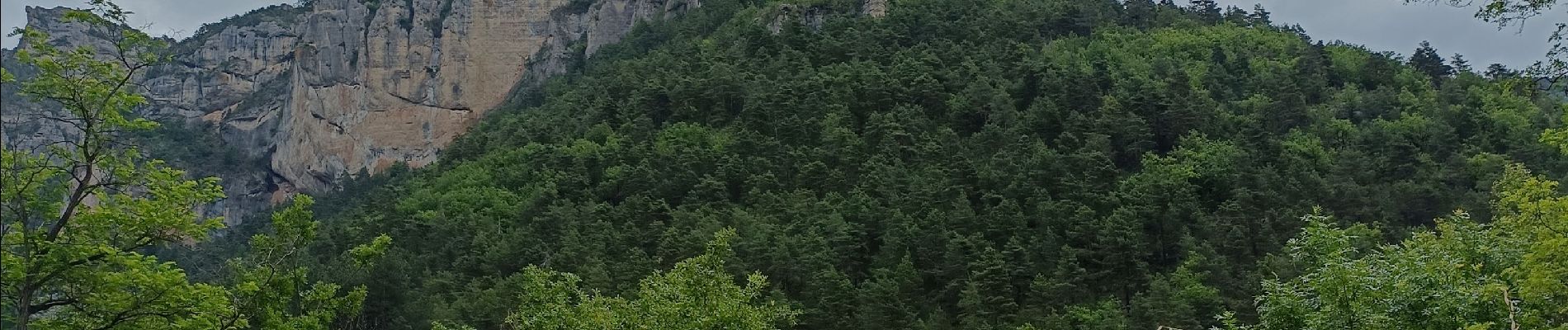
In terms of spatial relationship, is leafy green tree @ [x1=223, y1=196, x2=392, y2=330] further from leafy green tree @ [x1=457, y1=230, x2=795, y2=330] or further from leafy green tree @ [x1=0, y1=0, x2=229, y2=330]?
leafy green tree @ [x1=0, y1=0, x2=229, y2=330]

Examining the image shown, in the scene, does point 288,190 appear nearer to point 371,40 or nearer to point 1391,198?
point 371,40

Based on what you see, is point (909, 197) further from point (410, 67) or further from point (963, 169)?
point (410, 67)

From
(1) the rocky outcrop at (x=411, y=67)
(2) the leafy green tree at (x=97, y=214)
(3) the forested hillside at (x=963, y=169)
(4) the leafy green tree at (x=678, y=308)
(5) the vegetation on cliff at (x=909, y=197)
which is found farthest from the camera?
(1) the rocky outcrop at (x=411, y=67)

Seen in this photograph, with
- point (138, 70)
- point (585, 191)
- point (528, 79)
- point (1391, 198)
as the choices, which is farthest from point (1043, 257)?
point (528, 79)

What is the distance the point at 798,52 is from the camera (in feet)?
248

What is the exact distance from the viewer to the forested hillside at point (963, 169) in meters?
45.1

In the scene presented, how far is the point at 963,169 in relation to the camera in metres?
55.7

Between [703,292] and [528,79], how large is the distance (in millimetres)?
88924

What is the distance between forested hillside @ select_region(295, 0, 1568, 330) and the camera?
45.1 m

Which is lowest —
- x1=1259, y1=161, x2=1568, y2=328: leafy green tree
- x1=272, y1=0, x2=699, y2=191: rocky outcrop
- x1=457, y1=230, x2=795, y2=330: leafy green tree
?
x1=457, y1=230, x2=795, y2=330: leafy green tree

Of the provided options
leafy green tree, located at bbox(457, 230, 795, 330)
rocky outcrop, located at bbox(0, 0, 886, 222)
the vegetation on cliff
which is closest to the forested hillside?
the vegetation on cliff

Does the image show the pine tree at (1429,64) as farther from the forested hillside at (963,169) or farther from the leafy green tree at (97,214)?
the leafy green tree at (97,214)

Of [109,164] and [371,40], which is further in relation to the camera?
[371,40]

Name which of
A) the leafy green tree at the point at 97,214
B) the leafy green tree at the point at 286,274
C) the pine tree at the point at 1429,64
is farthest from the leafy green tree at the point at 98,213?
the pine tree at the point at 1429,64
